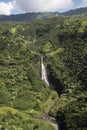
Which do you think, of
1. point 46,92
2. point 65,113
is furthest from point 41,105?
point 65,113

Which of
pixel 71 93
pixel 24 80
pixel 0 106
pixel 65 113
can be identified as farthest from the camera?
pixel 24 80

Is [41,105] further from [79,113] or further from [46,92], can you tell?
[79,113]

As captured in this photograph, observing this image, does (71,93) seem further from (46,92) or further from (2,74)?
(2,74)

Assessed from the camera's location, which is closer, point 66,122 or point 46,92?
point 66,122

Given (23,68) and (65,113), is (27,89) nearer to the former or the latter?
(23,68)

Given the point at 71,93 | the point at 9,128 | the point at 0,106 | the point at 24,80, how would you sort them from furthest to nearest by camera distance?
the point at 24,80
the point at 71,93
the point at 0,106
the point at 9,128

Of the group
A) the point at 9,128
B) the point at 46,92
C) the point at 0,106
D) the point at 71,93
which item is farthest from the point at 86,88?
the point at 9,128

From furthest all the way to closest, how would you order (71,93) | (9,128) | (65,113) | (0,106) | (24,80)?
1. (24,80)
2. (71,93)
3. (0,106)
4. (65,113)
5. (9,128)

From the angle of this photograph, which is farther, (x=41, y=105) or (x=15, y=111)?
(x=41, y=105)

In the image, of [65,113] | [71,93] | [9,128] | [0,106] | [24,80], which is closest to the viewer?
[9,128]
